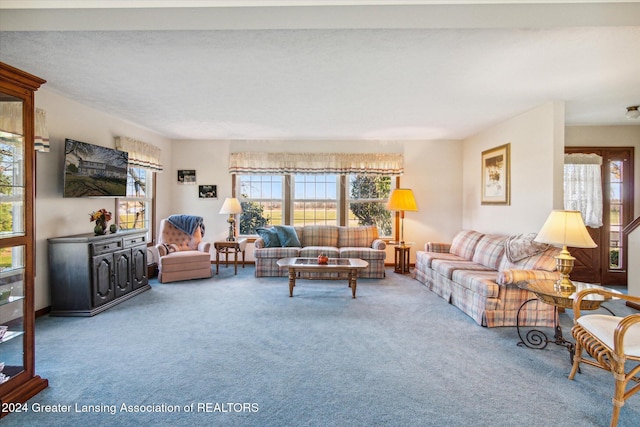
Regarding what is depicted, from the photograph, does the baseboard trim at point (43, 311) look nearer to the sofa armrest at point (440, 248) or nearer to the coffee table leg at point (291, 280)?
the coffee table leg at point (291, 280)

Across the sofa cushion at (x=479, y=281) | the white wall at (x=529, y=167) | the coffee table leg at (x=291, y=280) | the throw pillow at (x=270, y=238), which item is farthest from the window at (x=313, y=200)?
the sofa cushion at (x=479, y=281)

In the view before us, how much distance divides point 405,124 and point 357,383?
13.3 ft

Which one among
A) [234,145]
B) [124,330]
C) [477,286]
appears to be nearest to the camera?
[124,330]

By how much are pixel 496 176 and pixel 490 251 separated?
1.47 meters

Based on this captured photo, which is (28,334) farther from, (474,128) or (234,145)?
(474,128)

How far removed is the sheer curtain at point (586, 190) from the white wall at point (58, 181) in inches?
278

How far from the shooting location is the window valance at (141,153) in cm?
485

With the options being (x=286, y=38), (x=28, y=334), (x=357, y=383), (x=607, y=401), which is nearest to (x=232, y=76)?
(x=286, y=38)

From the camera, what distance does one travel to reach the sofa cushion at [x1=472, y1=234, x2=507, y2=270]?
13.5ft

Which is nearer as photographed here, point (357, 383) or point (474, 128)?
point (357, 383)

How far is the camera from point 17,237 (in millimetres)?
2045

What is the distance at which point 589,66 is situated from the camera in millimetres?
2867

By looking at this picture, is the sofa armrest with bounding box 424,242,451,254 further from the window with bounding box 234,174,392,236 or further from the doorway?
the doorway

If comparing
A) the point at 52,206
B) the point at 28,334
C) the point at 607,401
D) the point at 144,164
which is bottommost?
the point at 607,401
